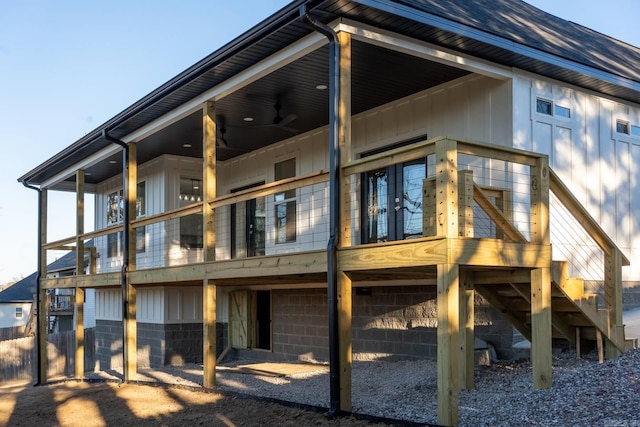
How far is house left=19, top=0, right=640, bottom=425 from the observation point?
24.2 ft

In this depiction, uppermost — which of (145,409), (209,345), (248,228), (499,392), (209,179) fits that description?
(209,179)

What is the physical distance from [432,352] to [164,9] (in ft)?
68.7

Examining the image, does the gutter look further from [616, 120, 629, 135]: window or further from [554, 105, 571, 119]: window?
[616, 120, 629, 135]: window

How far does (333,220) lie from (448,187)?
1615mm

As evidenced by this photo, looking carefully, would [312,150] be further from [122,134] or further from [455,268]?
[455,268]

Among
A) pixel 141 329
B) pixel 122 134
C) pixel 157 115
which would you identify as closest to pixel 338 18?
pixel 157 115

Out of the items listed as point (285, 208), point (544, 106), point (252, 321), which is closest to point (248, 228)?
point (285, 208)

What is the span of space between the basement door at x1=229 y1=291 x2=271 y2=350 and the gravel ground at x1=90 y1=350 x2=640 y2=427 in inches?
161

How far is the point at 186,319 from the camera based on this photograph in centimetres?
1583

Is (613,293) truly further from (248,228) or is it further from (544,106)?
(248,228)

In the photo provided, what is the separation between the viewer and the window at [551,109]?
9.99 m

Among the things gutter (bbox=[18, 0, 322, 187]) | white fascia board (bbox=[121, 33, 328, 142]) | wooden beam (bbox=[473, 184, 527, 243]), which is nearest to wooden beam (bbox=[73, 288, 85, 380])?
gutter (bbox=[18, 0, 322, 187])

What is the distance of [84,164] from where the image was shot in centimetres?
1530

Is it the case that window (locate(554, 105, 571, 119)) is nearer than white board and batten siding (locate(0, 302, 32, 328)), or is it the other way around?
window (locate(554, 105, 571, 119))
